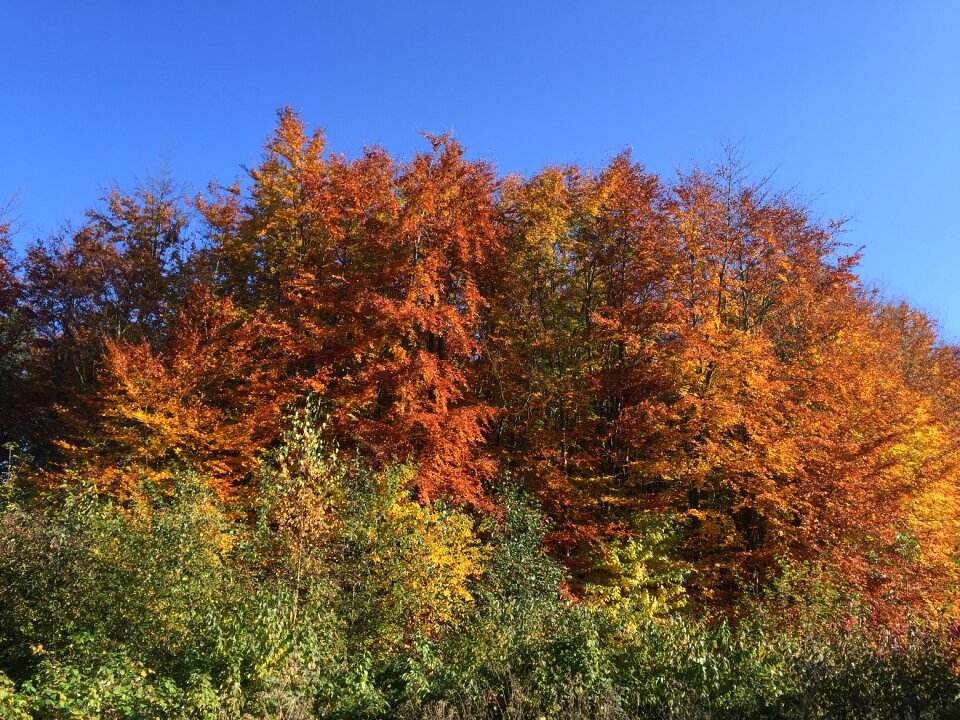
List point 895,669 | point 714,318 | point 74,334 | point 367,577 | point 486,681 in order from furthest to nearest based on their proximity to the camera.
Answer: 1. point 74,334
2. point 714,318
3. point 367,577
4. point 486,681
5. point 895,669

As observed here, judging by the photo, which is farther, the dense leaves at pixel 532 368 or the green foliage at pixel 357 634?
the dense leaves at pixel 532 368

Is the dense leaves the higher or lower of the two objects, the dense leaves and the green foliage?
the higher

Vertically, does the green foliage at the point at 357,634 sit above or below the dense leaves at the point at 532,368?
below

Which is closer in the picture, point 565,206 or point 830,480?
point 830,480

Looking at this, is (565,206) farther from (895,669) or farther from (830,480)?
(895,669)

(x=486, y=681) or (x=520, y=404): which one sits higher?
(x=520, y=404)

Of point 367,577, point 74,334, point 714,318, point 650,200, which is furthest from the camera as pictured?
point 74,334

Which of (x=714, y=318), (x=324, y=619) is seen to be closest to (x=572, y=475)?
(x=714, y=318)

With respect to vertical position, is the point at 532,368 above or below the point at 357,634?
above

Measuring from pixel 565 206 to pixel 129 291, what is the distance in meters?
15.5

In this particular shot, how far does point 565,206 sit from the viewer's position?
20.9m

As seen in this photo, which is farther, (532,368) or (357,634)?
(532,368)

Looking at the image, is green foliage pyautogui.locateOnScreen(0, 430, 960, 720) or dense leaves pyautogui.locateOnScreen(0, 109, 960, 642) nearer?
green foliage pyautogui.locateOnScreen(0, 430, 960, 720)

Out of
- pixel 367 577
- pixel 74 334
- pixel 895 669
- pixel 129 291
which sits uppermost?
pixel 129 291
